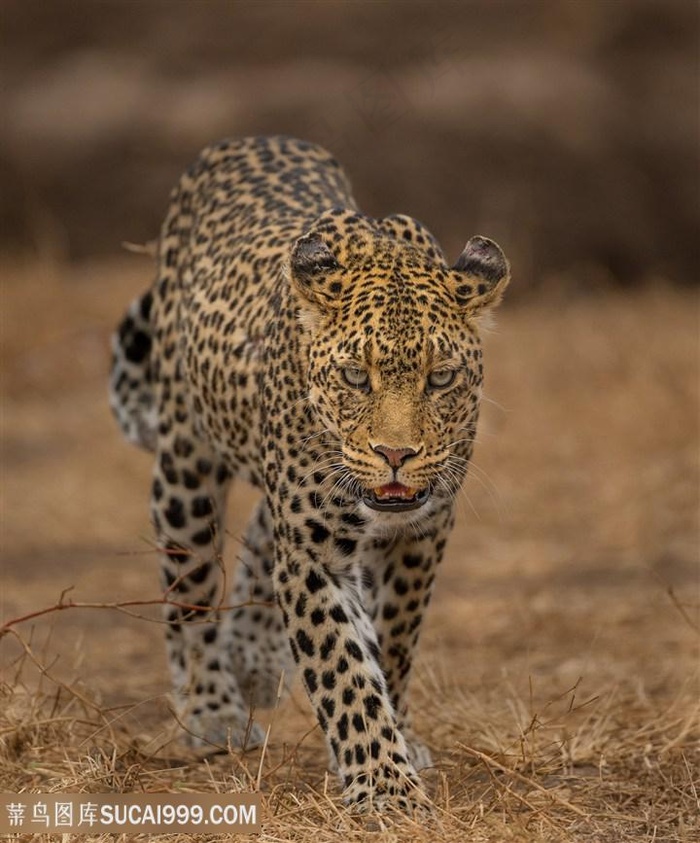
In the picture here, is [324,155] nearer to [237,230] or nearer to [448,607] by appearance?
[237,230]

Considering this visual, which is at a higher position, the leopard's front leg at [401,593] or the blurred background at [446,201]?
the leopard's front leg at [401,593]

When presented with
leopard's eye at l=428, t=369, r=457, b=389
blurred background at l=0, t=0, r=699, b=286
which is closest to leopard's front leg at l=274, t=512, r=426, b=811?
leopard's eye at l=428, t=369, r=457, b=389

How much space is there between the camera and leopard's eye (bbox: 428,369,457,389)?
5.36 metres

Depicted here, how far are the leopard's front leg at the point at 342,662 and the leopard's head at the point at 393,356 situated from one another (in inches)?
12.1

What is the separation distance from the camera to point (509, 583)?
33.6 ft

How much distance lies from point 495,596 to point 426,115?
9.05m

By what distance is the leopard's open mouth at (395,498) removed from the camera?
17.4ft

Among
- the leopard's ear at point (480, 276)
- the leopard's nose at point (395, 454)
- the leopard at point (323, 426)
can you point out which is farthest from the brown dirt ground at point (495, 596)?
the leopard's nose at point (395, 454)

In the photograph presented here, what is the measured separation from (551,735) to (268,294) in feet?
6.67

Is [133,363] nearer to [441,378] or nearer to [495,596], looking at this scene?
[441,378]

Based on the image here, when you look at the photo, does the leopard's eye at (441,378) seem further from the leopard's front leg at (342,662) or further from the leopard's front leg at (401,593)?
the leopard's front leg at (401,593)

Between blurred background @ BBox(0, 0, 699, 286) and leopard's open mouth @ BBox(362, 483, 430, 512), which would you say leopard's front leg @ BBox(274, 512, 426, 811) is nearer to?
leopard's open mouth @ BBox(362, 483, 430, 512)

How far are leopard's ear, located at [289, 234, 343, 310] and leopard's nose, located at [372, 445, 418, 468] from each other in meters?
0.58

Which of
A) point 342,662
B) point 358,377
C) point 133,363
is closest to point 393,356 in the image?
point 358,377
